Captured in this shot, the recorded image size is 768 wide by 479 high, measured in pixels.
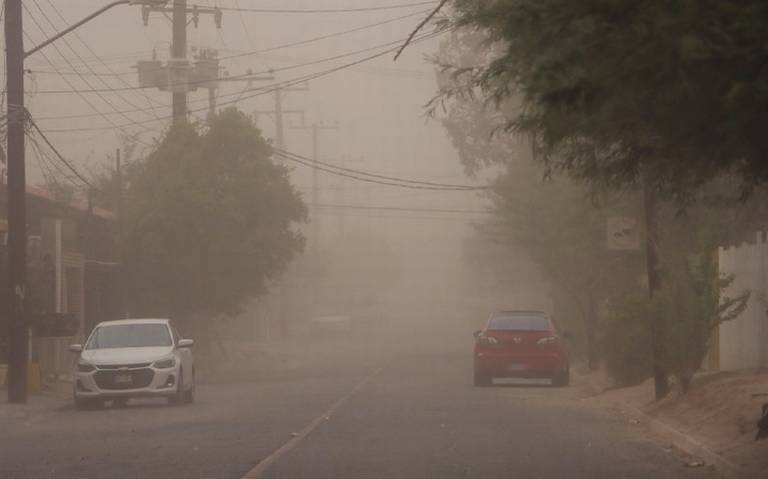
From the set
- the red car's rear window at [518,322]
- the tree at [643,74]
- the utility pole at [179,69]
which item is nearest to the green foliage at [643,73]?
the tree at [643,74]

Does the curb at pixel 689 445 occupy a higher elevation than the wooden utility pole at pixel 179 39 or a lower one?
lower

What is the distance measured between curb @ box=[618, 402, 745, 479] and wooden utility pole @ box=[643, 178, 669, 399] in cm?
69

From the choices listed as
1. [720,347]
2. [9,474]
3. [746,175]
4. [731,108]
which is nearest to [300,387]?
[720,347]

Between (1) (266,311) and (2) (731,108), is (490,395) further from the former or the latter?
(1) (266,311)

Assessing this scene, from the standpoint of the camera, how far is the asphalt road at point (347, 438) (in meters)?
15.7

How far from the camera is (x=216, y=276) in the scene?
46031 mm

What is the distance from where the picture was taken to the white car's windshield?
95.1 feet

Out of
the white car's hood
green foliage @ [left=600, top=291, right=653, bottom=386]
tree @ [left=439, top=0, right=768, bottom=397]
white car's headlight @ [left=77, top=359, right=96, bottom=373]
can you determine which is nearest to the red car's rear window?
green foliage @ [left=600, top=291, right=653, bottom=386]

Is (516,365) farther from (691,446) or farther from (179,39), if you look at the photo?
(179,39)

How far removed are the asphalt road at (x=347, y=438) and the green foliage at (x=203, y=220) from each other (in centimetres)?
1344

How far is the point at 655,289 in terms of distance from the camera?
25.2m

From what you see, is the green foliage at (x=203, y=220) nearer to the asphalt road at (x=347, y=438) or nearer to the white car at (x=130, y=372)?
the asphalt road at (x=347, y=438)

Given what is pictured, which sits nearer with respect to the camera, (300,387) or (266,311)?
(300,387)

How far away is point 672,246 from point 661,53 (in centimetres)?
1681
